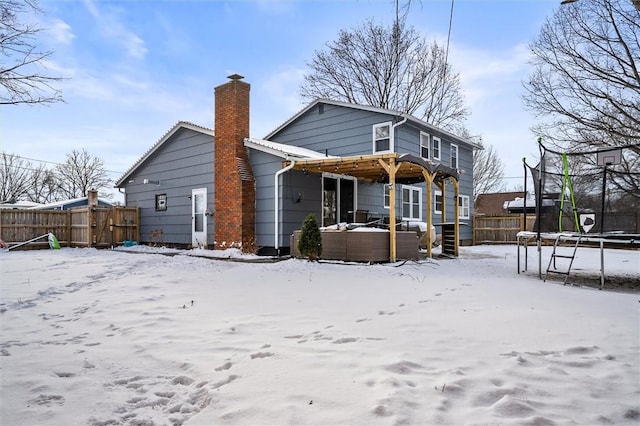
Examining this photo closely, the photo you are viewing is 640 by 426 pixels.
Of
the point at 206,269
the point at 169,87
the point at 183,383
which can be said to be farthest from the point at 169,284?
the point at 169,87

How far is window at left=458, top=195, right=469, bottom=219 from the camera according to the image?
17688mm

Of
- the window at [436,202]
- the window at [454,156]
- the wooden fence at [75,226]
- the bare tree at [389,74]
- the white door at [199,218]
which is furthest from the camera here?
the bare tree at [389,74]

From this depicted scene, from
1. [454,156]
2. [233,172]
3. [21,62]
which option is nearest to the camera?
[21,62]

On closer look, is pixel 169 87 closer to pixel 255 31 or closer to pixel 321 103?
pixel 321 103

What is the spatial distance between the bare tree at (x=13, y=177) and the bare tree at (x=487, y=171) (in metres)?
36.9

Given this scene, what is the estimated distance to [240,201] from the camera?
10844 millimetres

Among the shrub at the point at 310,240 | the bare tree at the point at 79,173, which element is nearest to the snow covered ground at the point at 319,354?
the shrub at the point at 310,240

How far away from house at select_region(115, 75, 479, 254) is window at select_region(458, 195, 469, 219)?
2.00 meters

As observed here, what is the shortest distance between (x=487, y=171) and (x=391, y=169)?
2858 centimetres

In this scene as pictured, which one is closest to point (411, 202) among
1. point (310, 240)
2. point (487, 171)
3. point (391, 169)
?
point (391, 169)

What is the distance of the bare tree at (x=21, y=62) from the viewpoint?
6.24 m

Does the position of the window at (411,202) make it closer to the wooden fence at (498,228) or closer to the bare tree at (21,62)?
the wooden fence at (498,228)

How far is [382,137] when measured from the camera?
1333 cm

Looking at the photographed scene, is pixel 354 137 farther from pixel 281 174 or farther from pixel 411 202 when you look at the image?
pixel 281 174
